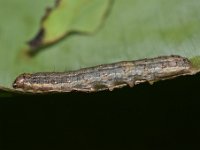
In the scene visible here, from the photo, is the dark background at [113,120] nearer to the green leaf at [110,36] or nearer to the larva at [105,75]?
the larva at [105,75]

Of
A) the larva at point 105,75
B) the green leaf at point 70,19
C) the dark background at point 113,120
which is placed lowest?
the dark background at point 113,120

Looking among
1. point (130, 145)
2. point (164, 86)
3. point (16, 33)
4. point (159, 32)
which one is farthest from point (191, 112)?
point (16, 33)

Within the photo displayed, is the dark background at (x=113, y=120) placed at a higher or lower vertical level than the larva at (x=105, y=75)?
lower

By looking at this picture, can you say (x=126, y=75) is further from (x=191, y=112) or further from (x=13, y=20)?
(x=13, y=20)

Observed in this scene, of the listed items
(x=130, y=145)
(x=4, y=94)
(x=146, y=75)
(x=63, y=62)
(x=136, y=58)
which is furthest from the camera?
(x=63, y=62)

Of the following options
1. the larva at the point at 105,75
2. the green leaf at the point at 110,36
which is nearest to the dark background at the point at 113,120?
the larva at the point at 105,75

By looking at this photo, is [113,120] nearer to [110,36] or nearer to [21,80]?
[21,80]
